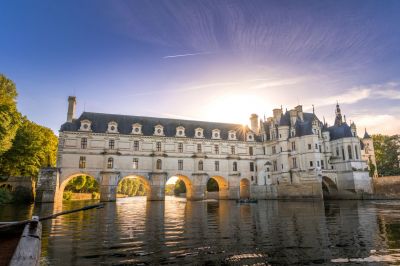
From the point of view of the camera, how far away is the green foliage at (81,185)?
5759 centimetres

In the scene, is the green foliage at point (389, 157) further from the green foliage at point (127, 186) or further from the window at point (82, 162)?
the green foliage at point (127, 186)

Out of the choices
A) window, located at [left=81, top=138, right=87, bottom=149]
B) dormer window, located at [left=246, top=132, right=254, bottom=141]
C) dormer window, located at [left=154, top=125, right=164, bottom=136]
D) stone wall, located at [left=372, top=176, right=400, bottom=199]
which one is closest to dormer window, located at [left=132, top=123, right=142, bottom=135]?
dormer window, located at [left=154, top=125, right=164, bottom=136]

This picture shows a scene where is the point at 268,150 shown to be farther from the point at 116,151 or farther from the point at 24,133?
the point at 24,133

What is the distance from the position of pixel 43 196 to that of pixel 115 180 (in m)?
9.94

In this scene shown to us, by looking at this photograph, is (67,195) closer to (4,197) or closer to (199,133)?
(4,197)

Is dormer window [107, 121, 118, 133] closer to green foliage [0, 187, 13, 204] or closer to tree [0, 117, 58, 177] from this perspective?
tree [0, 117, 58, 177]

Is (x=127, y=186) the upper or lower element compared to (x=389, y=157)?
lower

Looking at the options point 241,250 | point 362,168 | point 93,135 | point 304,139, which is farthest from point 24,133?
point 362,168

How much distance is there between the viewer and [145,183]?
153 ft

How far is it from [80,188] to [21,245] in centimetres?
6130

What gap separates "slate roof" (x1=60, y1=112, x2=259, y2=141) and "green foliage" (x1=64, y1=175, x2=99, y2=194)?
15722mm

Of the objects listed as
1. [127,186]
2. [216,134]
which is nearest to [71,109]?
[216,134]

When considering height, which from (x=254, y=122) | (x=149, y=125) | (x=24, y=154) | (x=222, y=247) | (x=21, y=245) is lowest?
(x=222, y=247)

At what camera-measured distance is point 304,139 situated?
4734cm
